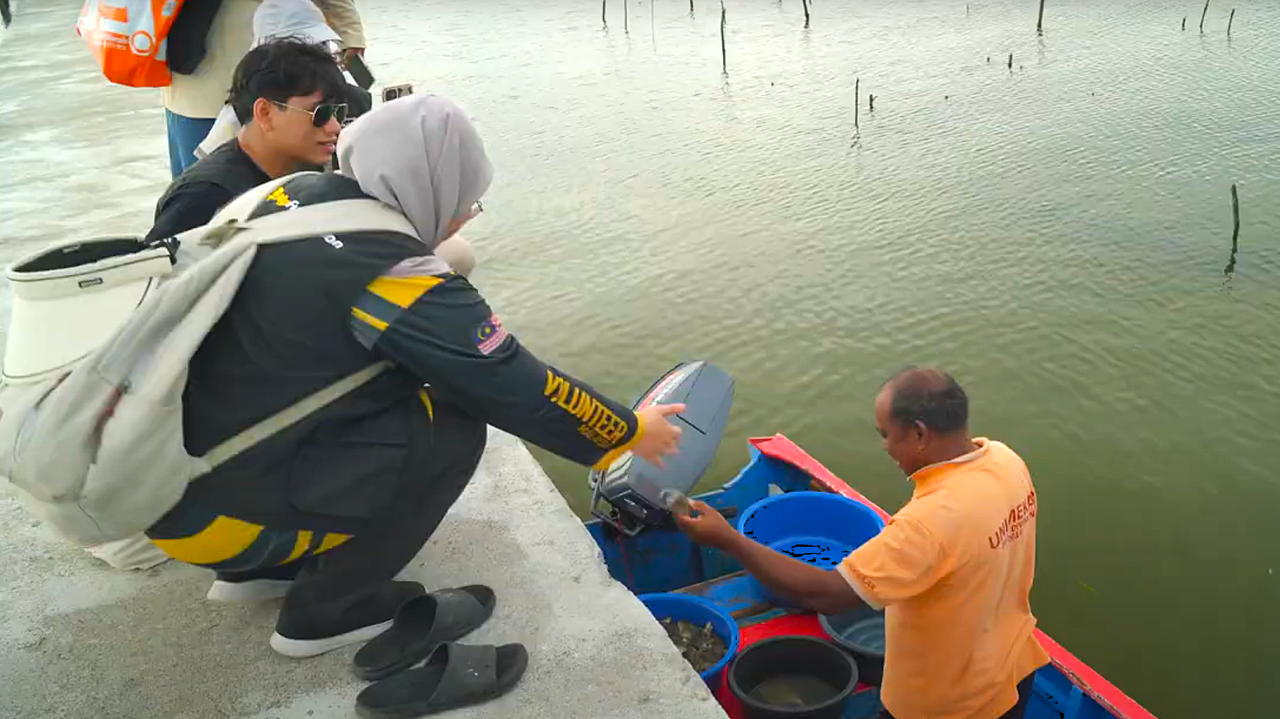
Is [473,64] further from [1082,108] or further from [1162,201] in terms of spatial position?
[1162,201]

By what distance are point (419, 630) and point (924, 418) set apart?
1314 millimetres

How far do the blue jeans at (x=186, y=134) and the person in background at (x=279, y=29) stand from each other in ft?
1.71

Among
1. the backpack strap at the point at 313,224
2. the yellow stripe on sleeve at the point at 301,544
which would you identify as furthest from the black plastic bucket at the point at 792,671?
the backpack strap at the point at 313,224

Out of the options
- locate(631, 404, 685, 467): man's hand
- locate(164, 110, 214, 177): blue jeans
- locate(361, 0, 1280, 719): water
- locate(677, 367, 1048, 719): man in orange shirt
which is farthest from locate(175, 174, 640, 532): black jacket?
locate(361, 0, 1280, 719): water

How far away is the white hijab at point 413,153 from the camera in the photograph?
6.40 feet

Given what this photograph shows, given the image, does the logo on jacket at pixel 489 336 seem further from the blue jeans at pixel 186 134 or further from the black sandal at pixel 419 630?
the blue jeans at pixel 186 134

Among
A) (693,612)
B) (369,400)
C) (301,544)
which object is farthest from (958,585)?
(301,544)

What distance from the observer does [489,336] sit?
6.20 feet

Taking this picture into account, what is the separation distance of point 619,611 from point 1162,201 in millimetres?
8672

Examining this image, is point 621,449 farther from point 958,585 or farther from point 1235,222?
point 1235,222

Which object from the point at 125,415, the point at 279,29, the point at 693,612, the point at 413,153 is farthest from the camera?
the point at 279,29

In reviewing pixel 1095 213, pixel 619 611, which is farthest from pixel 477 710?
pixel 1095 213

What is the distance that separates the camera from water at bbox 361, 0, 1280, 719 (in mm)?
Result: 4777

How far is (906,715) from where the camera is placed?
Answer: 2.38 meters
